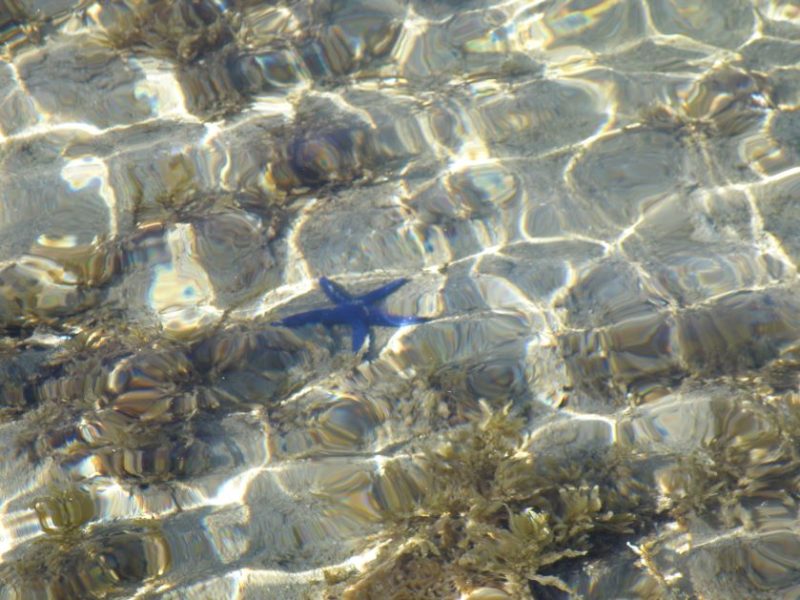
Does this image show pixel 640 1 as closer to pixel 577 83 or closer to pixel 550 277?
pixel 577 83

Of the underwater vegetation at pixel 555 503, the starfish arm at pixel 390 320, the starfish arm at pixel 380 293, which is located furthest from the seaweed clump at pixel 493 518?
the starfish arm at pixel 380 293

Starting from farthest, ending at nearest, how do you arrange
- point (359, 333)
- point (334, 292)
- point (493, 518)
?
point (334, 292) → point (359, 333) → point (493, 518)

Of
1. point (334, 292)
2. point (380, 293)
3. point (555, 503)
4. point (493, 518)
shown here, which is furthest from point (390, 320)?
point (555, 503)

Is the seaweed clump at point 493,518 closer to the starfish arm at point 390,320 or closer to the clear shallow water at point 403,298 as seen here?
the clear shallow water at point 403,298

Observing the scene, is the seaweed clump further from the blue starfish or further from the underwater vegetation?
the blue starfish

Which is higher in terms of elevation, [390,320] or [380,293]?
[380,293]

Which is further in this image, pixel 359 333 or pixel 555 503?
pixel 359 333

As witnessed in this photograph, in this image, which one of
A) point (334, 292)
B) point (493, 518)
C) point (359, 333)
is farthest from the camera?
point (334, 292)

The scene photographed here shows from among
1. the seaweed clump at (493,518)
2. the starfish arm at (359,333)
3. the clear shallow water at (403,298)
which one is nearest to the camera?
the seaweed clump at (493,518)

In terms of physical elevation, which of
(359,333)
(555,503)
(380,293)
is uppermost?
(380,293)

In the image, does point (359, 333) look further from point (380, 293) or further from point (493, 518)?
point (493, 518)
